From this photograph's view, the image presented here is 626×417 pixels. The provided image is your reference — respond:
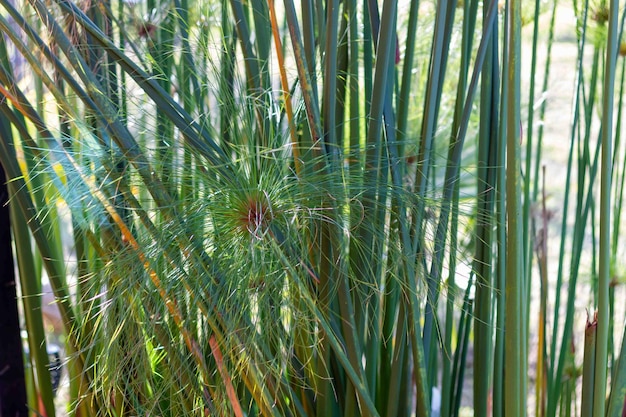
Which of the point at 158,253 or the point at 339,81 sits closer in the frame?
the point at 158,253

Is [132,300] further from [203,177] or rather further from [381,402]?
[381,402]

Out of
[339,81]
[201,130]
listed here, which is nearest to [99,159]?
[201,130]

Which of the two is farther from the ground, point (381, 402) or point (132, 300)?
point (132, 300)

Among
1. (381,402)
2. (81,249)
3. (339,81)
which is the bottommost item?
(381,402)

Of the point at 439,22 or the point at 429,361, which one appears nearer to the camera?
the point at 439,22

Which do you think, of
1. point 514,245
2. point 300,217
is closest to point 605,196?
point 514,245

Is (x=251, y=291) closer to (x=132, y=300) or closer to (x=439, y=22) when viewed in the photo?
(x=132, y=300)

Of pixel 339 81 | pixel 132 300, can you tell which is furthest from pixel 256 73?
pixel 132 300

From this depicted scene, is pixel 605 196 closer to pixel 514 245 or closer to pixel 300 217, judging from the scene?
pixel 514 245

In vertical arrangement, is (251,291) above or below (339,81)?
below
